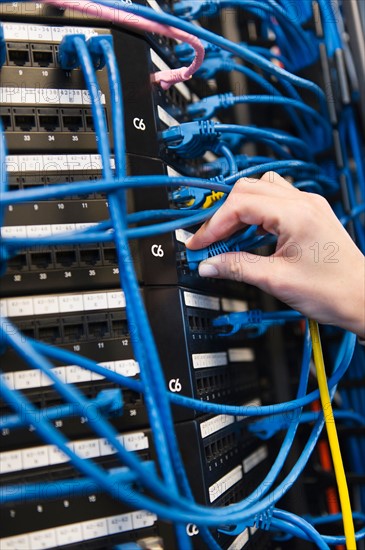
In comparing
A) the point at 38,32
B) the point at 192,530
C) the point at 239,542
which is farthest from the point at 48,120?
the point at 239,542

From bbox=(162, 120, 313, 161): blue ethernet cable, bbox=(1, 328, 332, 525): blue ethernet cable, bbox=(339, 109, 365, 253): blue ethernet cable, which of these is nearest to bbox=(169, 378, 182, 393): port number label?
bbox=(1, 328, 332, 525): blue ethernet cable

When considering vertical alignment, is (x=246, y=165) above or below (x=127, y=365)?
above

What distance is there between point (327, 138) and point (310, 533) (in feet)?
2.54

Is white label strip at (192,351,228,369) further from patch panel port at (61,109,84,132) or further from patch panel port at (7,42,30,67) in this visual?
patch panel port at (7,42,30,67)

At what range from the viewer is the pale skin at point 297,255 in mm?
711

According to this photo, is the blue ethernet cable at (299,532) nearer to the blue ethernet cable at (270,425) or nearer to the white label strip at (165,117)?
the blue ethernet cable at (270,425)

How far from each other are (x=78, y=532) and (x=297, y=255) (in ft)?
1.40

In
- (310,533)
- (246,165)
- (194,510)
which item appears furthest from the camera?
(246,165)

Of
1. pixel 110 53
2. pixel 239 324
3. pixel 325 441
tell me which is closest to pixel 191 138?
pixel 110 53

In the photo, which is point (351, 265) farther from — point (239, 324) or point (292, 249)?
point (239, 324)

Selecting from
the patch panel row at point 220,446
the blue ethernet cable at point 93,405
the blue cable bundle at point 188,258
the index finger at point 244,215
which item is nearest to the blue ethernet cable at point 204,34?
the blue cable bundle at point 188,258

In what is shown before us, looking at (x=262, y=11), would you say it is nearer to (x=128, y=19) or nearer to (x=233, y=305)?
(x=128, y=19)

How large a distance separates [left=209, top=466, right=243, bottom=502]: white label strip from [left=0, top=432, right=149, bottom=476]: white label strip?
131 mm

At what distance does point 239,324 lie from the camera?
0.87 m
